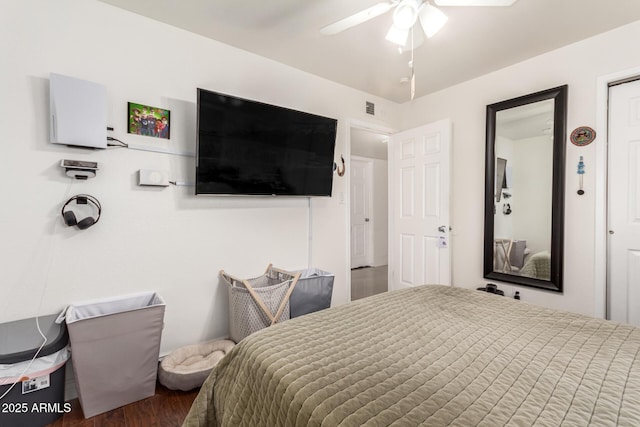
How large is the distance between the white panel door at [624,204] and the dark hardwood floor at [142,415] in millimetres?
3116

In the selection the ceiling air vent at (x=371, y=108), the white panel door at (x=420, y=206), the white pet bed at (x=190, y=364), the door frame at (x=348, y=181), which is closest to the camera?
the white pet bed at (x=190, y=364)

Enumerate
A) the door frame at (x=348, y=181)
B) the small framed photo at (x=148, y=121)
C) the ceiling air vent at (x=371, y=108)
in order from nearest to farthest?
1. the small framed photo at (x=148, y=121)
2. the door frame at (x=348, y=181)
3. the ceiling air vent at (x=371, y=108)

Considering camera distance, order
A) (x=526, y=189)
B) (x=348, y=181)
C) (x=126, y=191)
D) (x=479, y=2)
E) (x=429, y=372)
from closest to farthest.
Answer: (x=429, y=372) < (x=479, y=2) < (x=126, y=191) < (x=526, y=189) < (x=348, y=181)

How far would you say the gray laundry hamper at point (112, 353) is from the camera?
165 centimetres

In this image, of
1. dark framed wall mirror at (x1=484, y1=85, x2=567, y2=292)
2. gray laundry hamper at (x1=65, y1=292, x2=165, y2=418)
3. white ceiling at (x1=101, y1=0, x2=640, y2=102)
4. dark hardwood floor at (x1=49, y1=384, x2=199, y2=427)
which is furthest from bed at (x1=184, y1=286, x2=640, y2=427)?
white ceiling at (x1=101, y1=0, x2=640, y2=102)

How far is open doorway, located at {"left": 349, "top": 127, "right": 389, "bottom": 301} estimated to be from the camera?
5.76 metres

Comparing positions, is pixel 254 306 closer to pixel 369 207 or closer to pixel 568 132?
pixel 568 132

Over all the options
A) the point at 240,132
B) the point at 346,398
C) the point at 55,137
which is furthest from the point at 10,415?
the point at 240,132

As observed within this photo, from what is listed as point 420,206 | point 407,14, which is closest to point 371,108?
point 420,206

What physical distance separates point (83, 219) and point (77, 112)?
644 millimetres

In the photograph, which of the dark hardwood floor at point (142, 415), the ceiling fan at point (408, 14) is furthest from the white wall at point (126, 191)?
the ceiling fan at point (408, 14)

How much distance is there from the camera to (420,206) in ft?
10.9

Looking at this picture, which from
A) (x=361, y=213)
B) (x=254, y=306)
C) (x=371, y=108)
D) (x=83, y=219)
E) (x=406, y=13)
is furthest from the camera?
(x=361, y=213)

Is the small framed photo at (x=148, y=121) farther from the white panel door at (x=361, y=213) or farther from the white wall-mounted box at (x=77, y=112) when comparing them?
the white panel door at (x=361, y=213)
